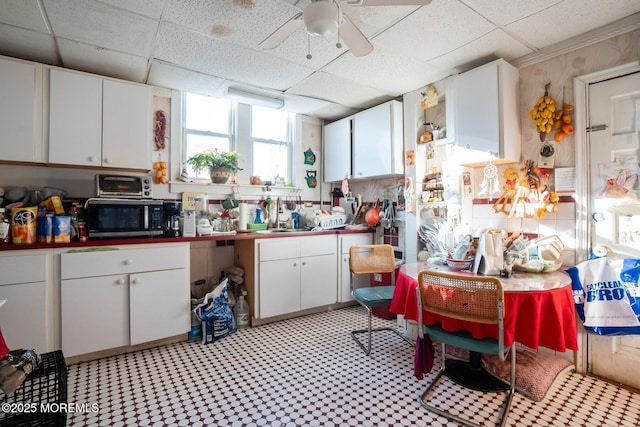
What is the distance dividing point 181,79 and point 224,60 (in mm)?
634

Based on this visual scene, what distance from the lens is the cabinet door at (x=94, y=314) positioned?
227 centimetres

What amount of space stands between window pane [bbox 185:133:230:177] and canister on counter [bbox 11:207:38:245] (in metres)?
1.43

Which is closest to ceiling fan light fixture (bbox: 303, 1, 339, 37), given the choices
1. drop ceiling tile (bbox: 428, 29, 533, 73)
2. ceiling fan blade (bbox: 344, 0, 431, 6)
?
ceiling fan blade (bbox: 344, 0, 431, 6)

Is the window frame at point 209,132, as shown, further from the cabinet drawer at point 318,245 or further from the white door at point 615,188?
the white door at point 615,188

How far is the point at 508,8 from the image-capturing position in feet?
6.45

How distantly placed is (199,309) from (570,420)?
8.70 feet

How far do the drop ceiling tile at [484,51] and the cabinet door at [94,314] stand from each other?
317cm

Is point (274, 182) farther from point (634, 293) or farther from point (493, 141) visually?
point (634, 293)

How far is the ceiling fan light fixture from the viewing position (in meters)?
1.67

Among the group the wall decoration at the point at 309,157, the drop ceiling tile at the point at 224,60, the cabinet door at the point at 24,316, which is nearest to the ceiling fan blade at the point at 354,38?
the drop ceiling tile at the point at 224,60

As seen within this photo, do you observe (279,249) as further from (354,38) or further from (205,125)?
(354,38)

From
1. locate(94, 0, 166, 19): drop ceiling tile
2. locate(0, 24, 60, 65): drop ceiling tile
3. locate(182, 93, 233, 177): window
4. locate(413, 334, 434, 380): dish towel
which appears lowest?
locate(413, 334, 434, 380): dish towel

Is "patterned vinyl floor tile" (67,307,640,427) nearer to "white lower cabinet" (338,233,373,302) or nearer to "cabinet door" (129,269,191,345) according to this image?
"cabinet door" (129,269,191,345)

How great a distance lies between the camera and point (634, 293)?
1.95 metres
